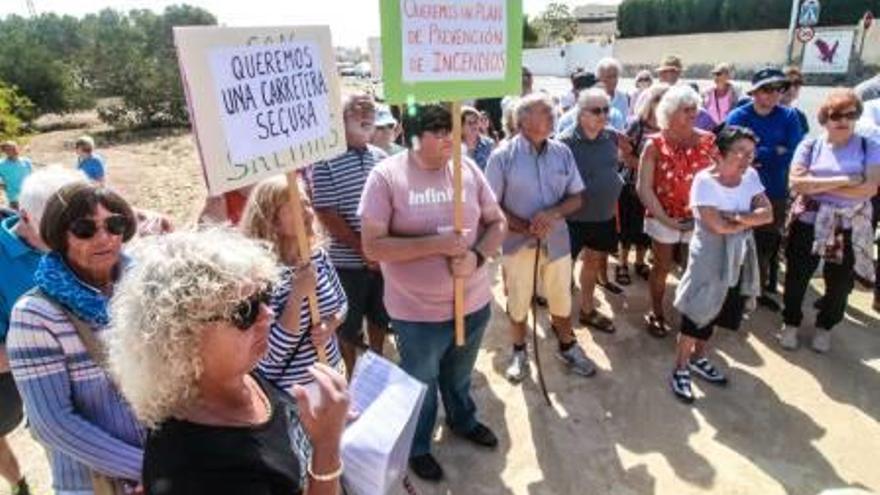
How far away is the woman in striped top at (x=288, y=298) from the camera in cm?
248

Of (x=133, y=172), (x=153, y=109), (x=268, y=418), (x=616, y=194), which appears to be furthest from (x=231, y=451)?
(x=153, y=109)

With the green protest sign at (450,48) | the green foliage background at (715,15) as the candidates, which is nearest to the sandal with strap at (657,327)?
the green protest sign at (450,48)

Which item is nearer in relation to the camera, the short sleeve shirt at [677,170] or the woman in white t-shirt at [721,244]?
the woman in white t-shirt at [721,244]

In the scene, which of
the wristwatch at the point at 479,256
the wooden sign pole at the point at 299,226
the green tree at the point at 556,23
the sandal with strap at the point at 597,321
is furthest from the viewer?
the green tree at the point at 556,23

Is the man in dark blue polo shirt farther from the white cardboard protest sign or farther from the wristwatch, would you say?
the white cardboard protest sign

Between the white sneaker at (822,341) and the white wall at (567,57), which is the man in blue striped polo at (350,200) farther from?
the white wall at (567,57)

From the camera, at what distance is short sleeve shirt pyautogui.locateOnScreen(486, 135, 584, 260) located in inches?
160

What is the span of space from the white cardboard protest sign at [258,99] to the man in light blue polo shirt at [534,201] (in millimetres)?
1716

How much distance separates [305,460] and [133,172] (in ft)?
59.1

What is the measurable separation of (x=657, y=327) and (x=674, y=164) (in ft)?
4.06

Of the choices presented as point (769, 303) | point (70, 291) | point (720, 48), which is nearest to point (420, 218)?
point (70, 291)

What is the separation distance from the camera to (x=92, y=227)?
7.04 feet

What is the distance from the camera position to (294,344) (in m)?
2.56

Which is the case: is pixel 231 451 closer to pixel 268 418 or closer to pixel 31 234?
pixel 268 418
